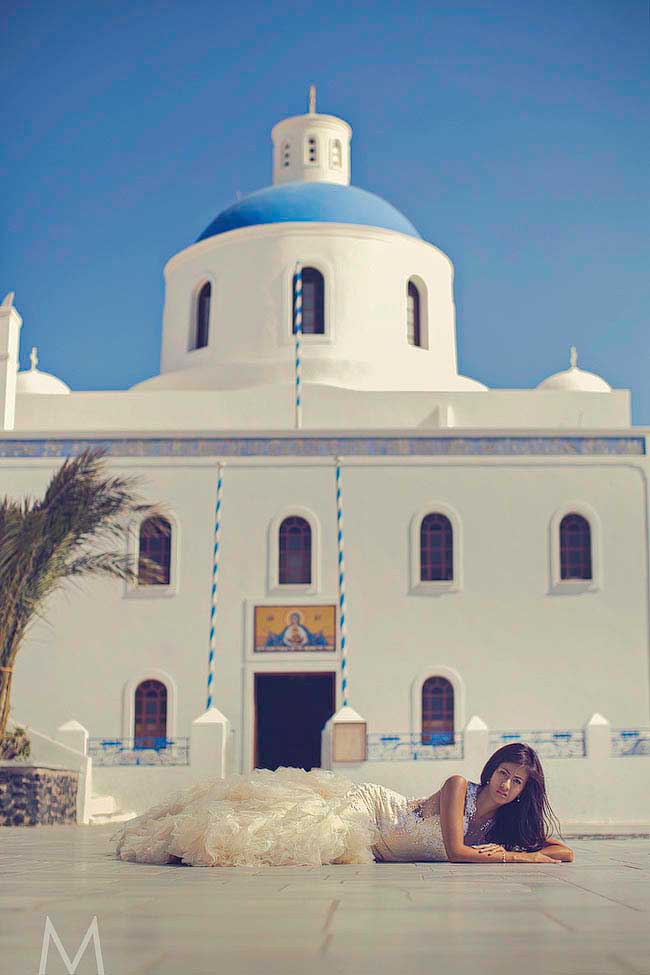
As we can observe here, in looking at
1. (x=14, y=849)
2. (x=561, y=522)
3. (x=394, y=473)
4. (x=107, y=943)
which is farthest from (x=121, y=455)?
(x=107, y=943)

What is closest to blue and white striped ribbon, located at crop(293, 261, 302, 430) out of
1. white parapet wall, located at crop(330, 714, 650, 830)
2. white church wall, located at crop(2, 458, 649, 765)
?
white church wall, located at crop(2, 458, 649, 765)

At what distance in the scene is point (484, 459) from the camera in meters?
18.7

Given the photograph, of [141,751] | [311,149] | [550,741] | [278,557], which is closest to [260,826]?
[141,751]

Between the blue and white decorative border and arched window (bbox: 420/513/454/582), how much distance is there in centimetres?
104

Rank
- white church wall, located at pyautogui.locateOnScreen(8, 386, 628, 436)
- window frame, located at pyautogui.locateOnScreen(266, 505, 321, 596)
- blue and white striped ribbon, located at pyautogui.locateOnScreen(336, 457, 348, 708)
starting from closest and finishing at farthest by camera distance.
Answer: blue and white striped ribbon, located at pyautogui.locateOnScreen(336, 457, 348, 708) → window frame, located at pyautogui.locateOnScreen(266, 505, 321, 596) → white church wall, located at pyautogui.locateOnScreen(8, 386, 628, 436)

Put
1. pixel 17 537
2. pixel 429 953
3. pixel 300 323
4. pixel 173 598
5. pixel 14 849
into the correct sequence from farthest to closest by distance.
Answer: pixel 300 323 → pixel 173 598 → pixel 17 537 → pixel 14 849 → pixel 429 953

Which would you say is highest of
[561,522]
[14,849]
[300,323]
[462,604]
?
[300,323]

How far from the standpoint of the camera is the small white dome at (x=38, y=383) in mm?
22344

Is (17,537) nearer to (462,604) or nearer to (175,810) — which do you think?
(462,604)

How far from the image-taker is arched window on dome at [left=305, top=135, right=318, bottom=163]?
24.5m

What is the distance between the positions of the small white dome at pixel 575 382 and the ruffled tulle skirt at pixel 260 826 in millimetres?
16444

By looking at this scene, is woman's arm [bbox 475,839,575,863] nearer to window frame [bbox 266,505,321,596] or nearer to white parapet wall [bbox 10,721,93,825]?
white parapet wall [bbox 10,721,93,825]

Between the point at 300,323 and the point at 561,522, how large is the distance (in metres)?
6.07

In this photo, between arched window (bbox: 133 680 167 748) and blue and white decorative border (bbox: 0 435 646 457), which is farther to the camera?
blue and white decorative border (bbox: 0 435 646 457)
